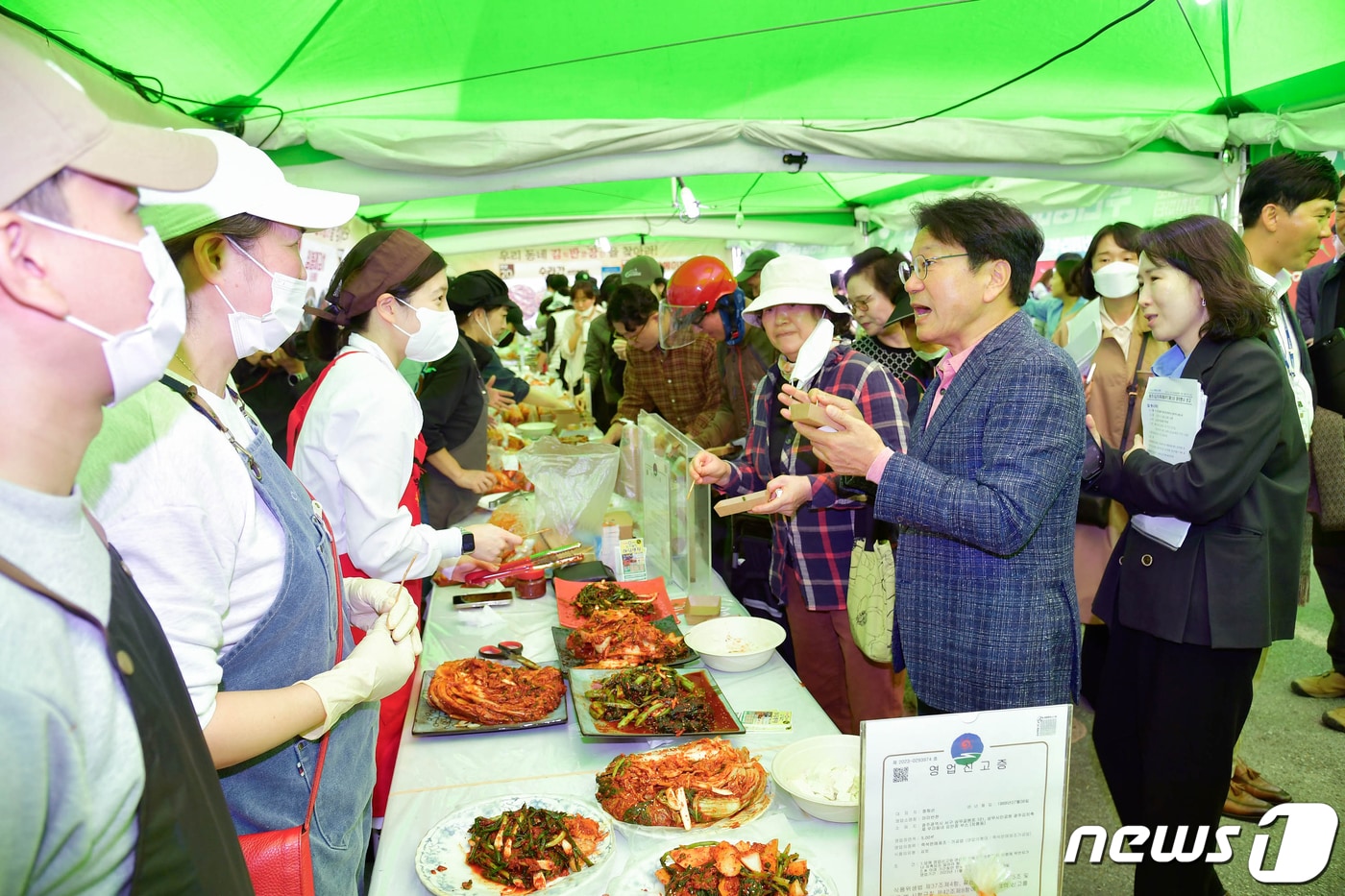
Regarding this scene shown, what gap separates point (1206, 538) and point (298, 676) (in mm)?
2040

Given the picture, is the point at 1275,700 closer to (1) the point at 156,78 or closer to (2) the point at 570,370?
(1) the point at 156,78

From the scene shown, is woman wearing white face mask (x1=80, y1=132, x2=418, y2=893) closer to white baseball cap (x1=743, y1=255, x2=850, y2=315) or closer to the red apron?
the red apron

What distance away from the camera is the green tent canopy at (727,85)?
11.3 ft

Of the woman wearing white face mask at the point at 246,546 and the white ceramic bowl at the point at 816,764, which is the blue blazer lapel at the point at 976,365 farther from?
the woman wearing white face mask at the point at 246,546

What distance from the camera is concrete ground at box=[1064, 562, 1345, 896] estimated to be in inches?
97.9

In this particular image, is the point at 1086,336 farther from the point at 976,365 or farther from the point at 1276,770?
the point at 976,365

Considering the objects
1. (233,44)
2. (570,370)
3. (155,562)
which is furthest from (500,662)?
(570,370)

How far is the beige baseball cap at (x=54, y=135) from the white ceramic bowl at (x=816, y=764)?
4.43ft

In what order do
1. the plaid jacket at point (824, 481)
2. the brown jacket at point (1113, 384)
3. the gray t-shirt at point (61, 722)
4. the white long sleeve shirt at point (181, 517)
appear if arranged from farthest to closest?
1. the brown jacket at point (1113, 384)
2. the plaid jacket at point (824, 481)
3. the white long sleeve shirt at point (181, 517)
4. the gray t-shirt at point (61, 722)

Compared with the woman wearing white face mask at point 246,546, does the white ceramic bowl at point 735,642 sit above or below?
below

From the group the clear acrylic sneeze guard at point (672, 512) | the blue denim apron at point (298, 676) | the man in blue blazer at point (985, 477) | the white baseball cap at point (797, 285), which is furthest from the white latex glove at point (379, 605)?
the white baseball cap at point (797, 285)

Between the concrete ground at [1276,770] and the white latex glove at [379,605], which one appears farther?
the concrete ground at [1276,770]

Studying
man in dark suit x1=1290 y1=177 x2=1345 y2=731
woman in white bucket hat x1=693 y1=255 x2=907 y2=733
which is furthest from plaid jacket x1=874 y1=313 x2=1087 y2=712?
man in dark suit x1=1290 y1=177 x2=1345 y2=731

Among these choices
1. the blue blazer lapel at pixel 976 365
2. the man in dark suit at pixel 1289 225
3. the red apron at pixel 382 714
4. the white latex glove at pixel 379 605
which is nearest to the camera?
the white latex glove at pixel 379 605
